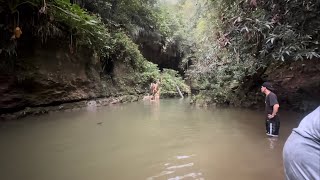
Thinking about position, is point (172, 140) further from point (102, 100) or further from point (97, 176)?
point (102, 100)

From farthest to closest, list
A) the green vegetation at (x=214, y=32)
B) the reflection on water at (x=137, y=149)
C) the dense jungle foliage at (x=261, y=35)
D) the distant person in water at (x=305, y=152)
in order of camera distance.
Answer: the green vegetation at (x=214, y=32) < the dense jungle foliage at (x=261, y=35) < the reflection on water at (x=137, y=149) < the distant person in water at (x=305, y=152)

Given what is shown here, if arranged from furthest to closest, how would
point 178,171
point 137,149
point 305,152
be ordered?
point 137,149, point 178,171, point 305,152

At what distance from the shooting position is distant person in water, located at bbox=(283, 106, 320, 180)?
147cm

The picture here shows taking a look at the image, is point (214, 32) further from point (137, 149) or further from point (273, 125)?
point (137, 149)

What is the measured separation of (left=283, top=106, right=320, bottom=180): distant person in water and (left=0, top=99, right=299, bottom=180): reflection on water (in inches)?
107

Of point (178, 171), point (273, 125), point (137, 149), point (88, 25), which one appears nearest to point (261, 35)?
point (273, 125)

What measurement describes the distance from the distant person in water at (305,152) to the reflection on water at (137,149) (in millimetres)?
2709

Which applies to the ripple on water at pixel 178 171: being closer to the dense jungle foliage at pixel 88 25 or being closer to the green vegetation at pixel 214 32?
the green vegetation at pixel 214 32

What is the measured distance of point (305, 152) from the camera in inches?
59.5

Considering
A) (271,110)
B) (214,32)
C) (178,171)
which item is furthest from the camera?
(214,32)

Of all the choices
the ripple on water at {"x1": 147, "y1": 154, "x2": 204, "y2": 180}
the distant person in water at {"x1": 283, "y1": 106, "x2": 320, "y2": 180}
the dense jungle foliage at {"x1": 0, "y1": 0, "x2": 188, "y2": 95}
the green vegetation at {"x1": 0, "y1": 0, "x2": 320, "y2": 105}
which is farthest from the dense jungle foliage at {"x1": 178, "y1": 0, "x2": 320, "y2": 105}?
the distant person in water at {"x1": 283, "y1": 106, "x2": 320, "y2": 180}

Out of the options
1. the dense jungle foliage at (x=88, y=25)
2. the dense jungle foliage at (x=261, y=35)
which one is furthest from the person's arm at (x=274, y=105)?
the dense jungle foliage at (x=88, y=25)

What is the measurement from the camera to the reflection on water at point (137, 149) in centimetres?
436

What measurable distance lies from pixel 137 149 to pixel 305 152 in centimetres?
445
